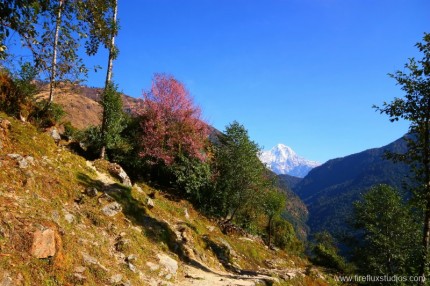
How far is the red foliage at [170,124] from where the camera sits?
3288cm

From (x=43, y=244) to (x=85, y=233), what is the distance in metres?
3.15

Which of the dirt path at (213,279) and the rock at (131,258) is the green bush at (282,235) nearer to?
the dirt path at (213,279)

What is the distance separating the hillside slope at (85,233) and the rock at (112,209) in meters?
0.04

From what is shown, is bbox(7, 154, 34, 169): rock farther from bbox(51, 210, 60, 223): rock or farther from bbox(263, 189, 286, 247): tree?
bbox(263, 189, 286, 247): tree

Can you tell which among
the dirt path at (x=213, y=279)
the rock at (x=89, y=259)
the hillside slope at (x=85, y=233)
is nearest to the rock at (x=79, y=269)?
the hillside slope at (x=85, y=233)

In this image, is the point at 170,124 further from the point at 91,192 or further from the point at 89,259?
the point at 89,259

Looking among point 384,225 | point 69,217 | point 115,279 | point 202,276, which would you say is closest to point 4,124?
point 69,217

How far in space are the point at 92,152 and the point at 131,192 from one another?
34.6 ft

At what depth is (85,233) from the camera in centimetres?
1326

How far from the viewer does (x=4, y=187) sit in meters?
12.1

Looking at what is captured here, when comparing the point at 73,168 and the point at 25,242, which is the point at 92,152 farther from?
the point at 25,242

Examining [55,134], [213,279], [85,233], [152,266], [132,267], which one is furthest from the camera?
[55,134]

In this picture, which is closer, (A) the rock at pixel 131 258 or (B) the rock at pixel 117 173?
(A) the rock at pixel 131 258

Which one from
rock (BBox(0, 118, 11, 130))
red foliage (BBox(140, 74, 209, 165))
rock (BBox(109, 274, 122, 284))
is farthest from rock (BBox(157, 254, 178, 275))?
red foliage (BBox(140, 74, 209, 165))
